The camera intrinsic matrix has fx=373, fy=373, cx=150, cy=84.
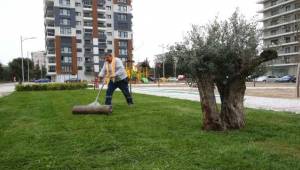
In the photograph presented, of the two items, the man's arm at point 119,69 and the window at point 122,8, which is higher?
the window at point 122,8

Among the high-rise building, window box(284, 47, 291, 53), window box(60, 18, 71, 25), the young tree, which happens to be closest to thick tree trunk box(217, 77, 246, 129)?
the young tree

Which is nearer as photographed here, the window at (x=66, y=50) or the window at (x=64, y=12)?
the window at (x=64, y=12)

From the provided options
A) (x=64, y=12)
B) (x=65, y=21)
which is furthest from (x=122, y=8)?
(x=65, y=21)

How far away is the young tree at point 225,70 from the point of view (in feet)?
19.8

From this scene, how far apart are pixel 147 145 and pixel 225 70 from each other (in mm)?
2080

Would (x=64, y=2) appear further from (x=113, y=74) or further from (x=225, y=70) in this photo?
(x=225, y=70)

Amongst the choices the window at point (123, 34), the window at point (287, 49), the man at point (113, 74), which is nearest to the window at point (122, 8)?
the window at point (123, 34)

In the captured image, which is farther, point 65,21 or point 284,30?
point 284,30

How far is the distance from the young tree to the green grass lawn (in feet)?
1.06

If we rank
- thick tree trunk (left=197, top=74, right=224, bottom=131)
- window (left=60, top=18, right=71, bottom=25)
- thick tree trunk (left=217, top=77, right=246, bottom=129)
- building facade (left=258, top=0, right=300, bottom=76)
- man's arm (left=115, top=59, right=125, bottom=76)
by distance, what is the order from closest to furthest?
thick tree trunk (left=197, top=74, right=224, bottom=131) → thick tree trunk (left=217, top=77, right=246, bottom=129) → man's arm (left=115, top=59, right=125, bottom=76) → building facade (left=258, top=0, right=300, bottom=76) → window (left=60, top=18, right=71, bottom=25)

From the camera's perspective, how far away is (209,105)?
6008 mm

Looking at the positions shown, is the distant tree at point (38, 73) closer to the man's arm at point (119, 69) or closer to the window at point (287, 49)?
the window at point (287, 49)

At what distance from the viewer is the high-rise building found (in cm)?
7731

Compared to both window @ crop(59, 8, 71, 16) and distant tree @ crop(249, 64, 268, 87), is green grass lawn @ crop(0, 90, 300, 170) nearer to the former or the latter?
distant tree @ crop(249, 64, 268, 87)
